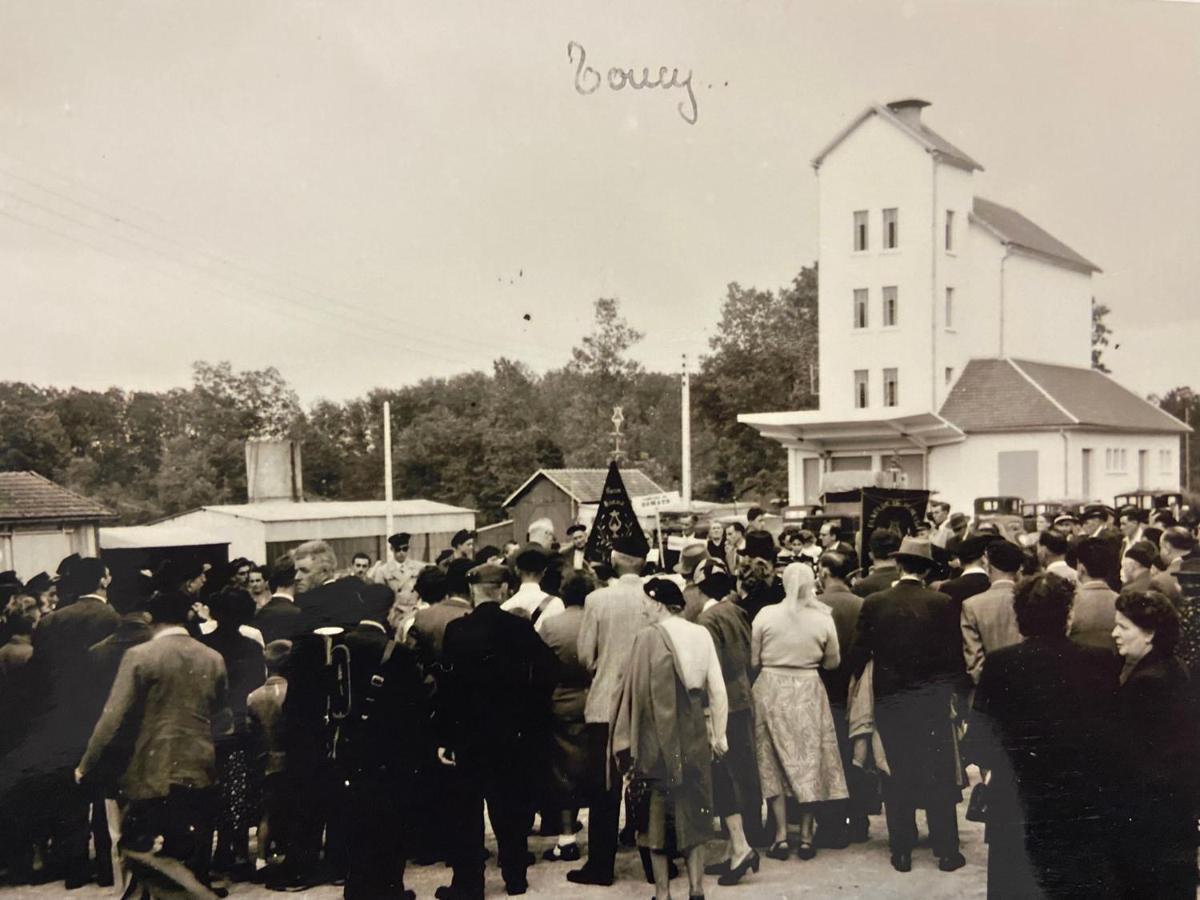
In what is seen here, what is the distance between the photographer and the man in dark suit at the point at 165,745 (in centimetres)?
424

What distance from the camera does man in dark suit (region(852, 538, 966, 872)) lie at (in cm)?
484

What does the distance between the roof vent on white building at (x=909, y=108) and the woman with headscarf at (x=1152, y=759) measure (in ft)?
9.11

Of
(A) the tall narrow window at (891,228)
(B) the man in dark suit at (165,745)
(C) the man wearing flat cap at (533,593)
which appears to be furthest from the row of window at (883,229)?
(B) the man in dark suit at (165,745)

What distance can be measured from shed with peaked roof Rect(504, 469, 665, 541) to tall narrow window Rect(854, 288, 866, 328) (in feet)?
4.70

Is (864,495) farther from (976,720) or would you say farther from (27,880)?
(27,880)

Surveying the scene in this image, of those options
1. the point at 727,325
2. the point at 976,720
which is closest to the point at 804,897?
the point at 976,720

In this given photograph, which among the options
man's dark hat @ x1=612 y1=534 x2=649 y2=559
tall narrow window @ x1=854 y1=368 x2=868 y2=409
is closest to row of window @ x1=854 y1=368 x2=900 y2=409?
tall narrow window @ x1=854 y1=368 x2=868 y2=409

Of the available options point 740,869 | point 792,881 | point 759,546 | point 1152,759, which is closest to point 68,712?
point 740,869

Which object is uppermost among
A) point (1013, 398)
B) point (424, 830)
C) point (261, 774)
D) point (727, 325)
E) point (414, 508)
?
point (727, 325)

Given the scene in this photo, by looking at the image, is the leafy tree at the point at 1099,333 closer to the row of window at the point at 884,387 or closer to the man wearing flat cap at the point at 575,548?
the row of window at the point at 884,387

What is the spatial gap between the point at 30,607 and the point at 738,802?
124 inches

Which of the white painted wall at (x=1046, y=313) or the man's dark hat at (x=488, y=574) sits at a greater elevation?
the white painted wall at (x=1046, y=313)

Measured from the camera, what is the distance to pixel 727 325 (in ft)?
17.9

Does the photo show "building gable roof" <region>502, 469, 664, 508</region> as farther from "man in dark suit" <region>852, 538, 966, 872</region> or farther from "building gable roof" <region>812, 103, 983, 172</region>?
"building gable roof" <region>812, 103, 983, 172</region>
